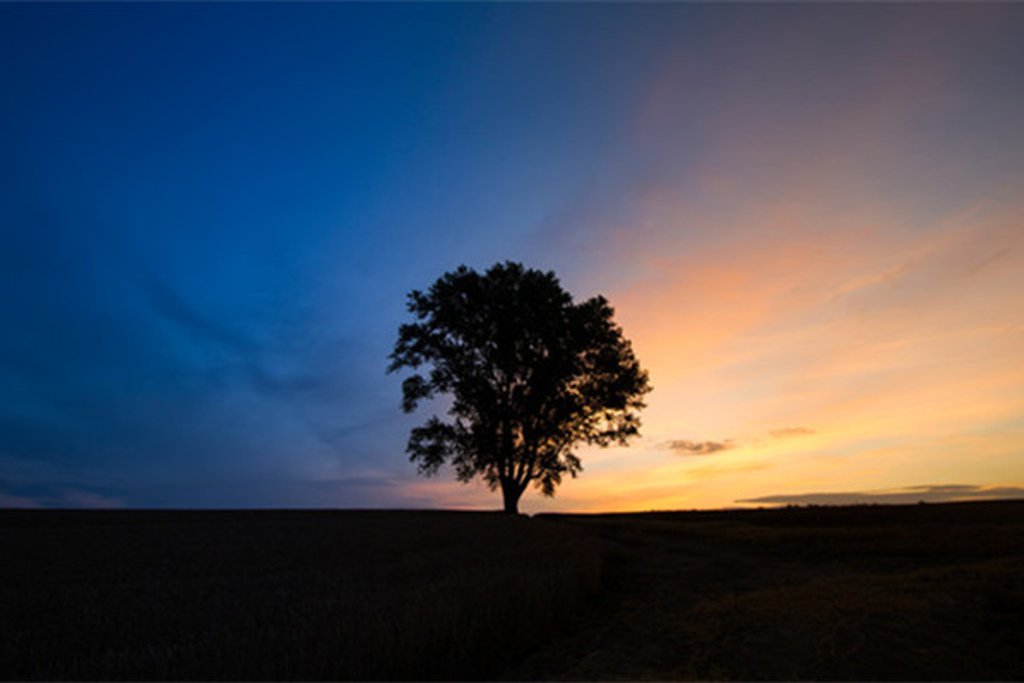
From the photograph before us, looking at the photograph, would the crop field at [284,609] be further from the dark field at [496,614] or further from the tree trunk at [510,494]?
the tree trunk at [510,494]

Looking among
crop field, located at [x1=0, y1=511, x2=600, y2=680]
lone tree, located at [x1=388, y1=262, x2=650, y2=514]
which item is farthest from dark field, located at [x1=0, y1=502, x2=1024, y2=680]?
lone tree, located at [x1=388, y1=262, x2=650, y2=514]

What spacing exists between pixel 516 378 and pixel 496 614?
97.7 ft

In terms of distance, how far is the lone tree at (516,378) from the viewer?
123 ft

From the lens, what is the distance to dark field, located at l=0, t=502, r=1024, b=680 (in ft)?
20.9

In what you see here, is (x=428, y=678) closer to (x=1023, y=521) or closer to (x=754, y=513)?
(x=1023, y=521)

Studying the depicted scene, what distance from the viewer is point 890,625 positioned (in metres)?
8.80

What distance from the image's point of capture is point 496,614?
863 cm

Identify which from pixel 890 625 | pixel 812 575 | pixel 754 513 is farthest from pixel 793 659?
pixel 754 513

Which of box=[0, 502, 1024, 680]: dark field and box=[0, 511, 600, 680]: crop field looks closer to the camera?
box=[0, 511, 600, 680]: crop field

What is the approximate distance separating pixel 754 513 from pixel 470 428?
17.4 metres

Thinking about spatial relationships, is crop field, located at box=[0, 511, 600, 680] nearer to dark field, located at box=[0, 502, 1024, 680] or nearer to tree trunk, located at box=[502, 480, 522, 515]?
dark field, located at box=[0, 502, 1024, 680]

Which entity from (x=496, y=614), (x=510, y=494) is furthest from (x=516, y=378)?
(x=496, y=614)

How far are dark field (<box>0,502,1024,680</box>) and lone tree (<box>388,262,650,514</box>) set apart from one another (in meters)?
21.1

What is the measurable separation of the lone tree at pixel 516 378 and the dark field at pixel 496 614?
21072 millimetres
